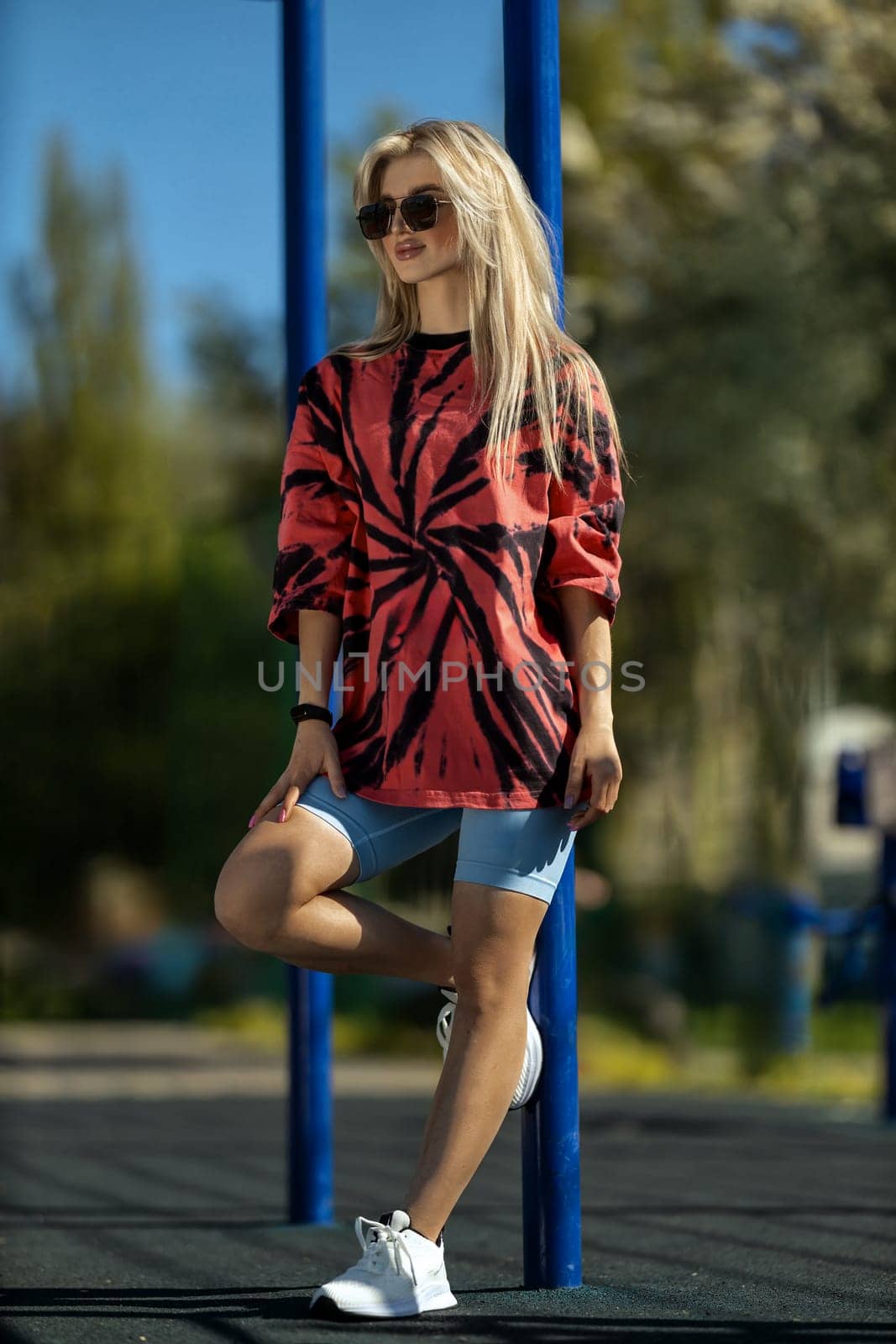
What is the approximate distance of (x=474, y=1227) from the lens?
321 cm

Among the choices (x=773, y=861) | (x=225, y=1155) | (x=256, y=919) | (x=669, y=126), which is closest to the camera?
(x=256, y=919)

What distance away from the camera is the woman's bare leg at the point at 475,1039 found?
2.10 meters

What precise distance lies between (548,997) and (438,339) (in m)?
0.89

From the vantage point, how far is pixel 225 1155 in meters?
4.70

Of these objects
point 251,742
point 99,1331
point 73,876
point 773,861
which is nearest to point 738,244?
point 773,861

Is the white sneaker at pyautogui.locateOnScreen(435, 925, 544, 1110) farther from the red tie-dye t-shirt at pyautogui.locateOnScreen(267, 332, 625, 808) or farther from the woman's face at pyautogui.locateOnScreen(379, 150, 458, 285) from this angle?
the woman's face at pyautogui.locateOnScreen(379, 150, 458, 285)

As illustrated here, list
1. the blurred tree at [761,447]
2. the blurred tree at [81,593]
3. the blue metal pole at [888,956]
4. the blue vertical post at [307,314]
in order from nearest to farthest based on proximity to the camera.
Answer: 1. the blue vertical post at [307,314]
2. the blue metal pole at [888,956]
3. the blurred tree at [761,447]
4. the blurred tree at [81,593]

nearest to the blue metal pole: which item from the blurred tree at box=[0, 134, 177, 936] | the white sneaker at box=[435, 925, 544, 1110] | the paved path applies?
the paved path

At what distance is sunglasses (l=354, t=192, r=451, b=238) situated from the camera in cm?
220

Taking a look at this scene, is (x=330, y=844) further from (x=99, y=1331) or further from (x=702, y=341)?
(x=702, y=341)

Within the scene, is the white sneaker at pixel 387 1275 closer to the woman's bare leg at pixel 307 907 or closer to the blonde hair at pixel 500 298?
the woman's bare leg at pixel 307 907

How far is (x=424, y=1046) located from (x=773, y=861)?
2.11 m

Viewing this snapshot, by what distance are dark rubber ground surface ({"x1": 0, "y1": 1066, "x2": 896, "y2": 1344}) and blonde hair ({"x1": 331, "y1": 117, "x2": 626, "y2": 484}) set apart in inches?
42.6
